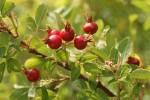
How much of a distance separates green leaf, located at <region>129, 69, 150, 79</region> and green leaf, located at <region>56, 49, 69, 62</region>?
290 mm

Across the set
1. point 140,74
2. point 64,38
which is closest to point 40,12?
point 64,38

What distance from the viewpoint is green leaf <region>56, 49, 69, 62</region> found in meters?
1.64

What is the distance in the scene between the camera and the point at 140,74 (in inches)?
61.5

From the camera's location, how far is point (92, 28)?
5.77 ft

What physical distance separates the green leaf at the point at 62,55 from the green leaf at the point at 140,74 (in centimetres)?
29

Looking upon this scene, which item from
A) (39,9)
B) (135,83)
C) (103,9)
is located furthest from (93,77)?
(103,9)

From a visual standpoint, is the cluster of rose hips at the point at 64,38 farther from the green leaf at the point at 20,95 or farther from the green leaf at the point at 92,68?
the green leaf at the point at 20,95

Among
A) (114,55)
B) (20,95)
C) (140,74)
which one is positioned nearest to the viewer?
(140,74)

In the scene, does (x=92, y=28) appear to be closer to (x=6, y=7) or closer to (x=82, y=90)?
(x=82, y=90)

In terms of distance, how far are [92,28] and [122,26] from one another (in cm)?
115

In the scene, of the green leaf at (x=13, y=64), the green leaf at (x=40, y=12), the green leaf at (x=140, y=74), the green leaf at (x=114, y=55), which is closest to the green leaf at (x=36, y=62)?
the green leaf at (x=13, y=64)

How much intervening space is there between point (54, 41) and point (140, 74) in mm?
380

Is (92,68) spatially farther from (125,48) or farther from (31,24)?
(31,24)

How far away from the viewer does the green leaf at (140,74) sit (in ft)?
5.09
